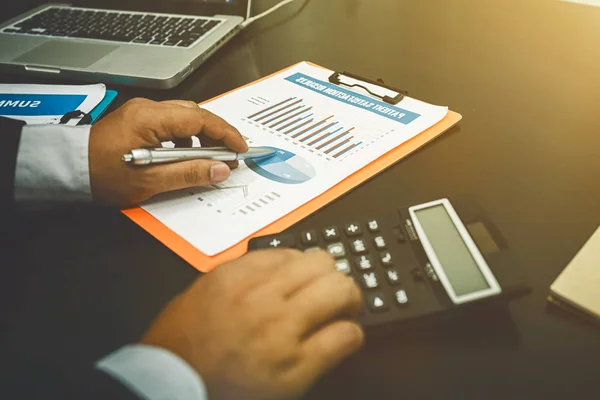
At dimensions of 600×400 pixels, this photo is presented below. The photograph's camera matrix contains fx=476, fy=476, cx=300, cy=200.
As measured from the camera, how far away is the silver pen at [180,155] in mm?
427

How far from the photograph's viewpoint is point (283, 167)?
48 centimetres

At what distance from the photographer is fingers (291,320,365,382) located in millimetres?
288

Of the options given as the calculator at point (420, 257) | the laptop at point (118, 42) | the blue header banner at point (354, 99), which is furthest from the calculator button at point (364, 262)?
the laptop at point (118, 42)

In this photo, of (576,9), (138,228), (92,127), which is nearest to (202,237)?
(138,228)

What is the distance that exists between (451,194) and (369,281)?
5.9 inches

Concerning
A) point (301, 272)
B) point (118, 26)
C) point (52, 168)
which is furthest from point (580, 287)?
point (118, 26)

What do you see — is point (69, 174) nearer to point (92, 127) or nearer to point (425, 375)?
point (92, 127)

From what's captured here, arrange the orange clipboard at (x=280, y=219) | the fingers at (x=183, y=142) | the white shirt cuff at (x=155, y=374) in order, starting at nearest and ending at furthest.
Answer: the white shirt cuff at (x=155, y=374)
the orange clipboard at (x=280, y=219)
the fingers at (x=183, y=142)

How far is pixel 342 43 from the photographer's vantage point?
0.77m

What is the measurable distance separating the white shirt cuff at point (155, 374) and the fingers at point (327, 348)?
62 mm

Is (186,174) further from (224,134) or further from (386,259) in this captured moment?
(386,259)

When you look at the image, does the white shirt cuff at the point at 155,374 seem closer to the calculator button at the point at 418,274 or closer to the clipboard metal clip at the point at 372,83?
the calculator button at the point at 418,274

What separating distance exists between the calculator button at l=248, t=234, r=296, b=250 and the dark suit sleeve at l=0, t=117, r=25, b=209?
0.79 ft

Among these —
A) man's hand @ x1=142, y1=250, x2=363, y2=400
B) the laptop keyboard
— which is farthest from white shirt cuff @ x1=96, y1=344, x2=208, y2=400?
the laptop keyboard
